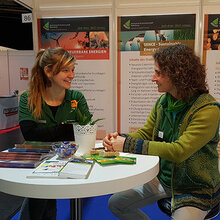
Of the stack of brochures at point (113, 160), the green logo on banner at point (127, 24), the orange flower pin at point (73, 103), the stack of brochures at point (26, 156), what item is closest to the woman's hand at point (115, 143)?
the stack of brochures at point (113, 160)

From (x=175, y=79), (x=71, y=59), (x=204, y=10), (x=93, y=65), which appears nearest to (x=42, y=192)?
(x=175, y=79)

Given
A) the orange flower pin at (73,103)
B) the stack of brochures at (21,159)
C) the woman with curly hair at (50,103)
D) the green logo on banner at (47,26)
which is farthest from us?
the green logo on banner at (47,26)

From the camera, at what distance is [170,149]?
1287mm

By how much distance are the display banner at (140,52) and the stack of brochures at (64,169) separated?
187 centimetres

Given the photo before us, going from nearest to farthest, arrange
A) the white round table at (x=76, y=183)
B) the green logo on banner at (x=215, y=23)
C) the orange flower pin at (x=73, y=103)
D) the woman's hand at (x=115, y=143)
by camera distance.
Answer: the white round table at (x=76, y=183) < the woman's hand at (x=115, y=143) < the orange flower pin at (x=73, y=103) < the green logo on banner at (x=215, y=23)

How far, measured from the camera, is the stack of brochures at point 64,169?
103 cm

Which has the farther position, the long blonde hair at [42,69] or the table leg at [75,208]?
the long blonde hair at [42,69]

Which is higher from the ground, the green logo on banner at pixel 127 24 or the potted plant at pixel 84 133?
the green logo on banner at pixel 127 24

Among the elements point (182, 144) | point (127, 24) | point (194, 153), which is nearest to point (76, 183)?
point (182, 144)

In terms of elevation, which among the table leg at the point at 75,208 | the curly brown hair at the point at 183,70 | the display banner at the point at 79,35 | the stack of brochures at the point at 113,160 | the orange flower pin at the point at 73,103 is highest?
the display banner at the point at 79,35

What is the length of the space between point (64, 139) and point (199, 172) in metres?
0.93

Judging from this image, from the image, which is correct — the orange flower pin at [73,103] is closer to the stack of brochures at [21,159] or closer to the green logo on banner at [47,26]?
the stack of brochures at [21,159]

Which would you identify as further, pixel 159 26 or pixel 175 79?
pixel 159 26

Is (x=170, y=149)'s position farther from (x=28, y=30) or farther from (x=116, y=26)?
(x=28, y=30)
